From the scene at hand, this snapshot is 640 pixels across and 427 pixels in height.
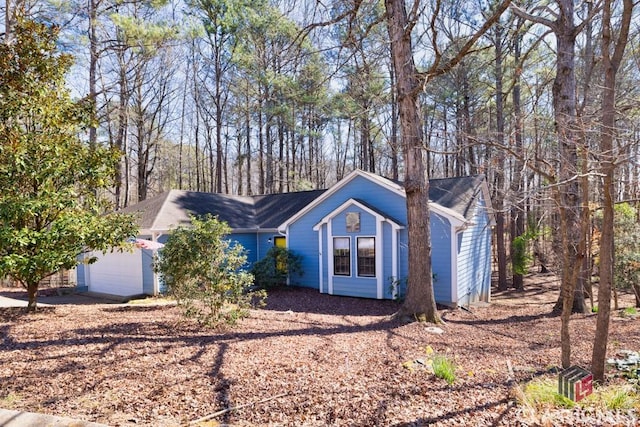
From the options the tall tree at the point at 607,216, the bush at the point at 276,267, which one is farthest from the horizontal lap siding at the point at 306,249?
the tall tree at the point at 607,216

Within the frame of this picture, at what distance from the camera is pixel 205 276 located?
21.9 feet

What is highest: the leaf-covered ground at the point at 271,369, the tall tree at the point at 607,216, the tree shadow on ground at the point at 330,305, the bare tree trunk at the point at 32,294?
the tall tree at the point at 607,216

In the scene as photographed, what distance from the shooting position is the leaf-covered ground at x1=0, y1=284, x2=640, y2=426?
3418 mm

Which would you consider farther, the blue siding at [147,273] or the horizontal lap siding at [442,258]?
the blue siding at [147,273]

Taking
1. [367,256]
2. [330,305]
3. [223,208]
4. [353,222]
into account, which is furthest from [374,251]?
[223,208]

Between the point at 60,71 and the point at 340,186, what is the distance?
8093 millimetres

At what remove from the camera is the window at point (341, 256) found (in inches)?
490

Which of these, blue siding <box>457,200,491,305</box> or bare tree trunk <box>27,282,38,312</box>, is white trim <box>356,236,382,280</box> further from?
bare tree trunk <box>27,282,38,312</box>

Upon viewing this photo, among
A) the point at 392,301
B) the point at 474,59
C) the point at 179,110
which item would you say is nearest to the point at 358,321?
the point at 392,301

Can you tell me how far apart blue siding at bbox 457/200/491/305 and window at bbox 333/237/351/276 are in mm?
3240

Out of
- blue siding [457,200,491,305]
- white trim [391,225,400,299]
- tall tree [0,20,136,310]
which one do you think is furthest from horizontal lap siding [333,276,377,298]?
tall tree [0,20,136,310]

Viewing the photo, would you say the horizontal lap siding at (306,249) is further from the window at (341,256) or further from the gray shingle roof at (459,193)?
the gray shingle roof at (459,193)

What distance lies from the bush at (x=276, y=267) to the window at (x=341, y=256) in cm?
164

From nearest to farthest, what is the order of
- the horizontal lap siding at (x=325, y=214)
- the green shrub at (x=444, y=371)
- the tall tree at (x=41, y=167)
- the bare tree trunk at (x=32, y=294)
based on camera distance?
1. the green shrub at (x=444, y=371)
2. the tall tree at (x=41, y=167)
3. the bare tree trunk at (x=32, y=294)
4. the horizontal lap siding at (x=325, y=214)
